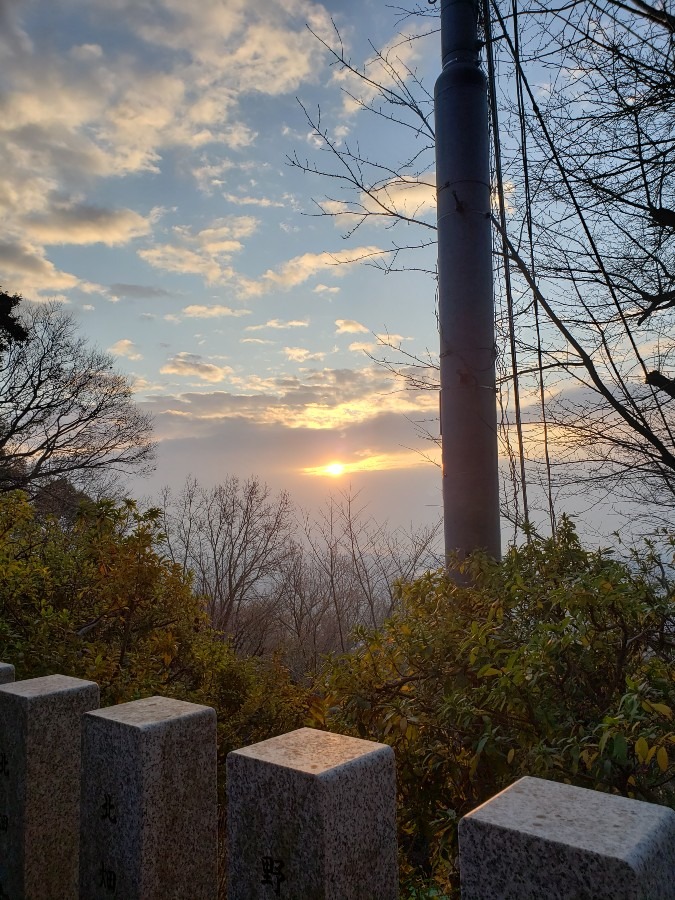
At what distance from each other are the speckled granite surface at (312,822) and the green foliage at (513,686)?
563 mm

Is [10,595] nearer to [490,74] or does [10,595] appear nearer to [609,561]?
[609,561]

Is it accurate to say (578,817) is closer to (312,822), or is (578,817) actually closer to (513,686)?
(312,822)

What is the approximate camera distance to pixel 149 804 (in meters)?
1.81

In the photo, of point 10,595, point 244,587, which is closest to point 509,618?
point 10,595

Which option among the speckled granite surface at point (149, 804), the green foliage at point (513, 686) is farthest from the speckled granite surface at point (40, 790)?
the green foliage at point (513, 686)

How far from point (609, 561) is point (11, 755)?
7.88 ft

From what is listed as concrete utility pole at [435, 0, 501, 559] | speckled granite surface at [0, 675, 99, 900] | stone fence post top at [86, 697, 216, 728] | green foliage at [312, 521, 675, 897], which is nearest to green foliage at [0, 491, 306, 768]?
speckled granite surface at [0, 675, 99, 900]

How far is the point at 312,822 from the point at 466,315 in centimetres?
246

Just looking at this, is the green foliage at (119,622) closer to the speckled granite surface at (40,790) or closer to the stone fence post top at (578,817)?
the speckled granite surface at (40,790)

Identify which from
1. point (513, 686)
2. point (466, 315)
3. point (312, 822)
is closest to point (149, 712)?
point (312, 822)

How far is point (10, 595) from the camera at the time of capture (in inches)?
157

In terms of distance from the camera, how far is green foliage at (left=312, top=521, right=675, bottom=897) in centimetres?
189

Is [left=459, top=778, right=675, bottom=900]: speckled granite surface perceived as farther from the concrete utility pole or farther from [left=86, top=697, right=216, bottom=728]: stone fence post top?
the concrete utility pole

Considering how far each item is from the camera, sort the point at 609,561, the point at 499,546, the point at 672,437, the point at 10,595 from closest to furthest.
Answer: the point at 609,561 < the point at 499,546 < the point at 10,595 < the point at 672,437
